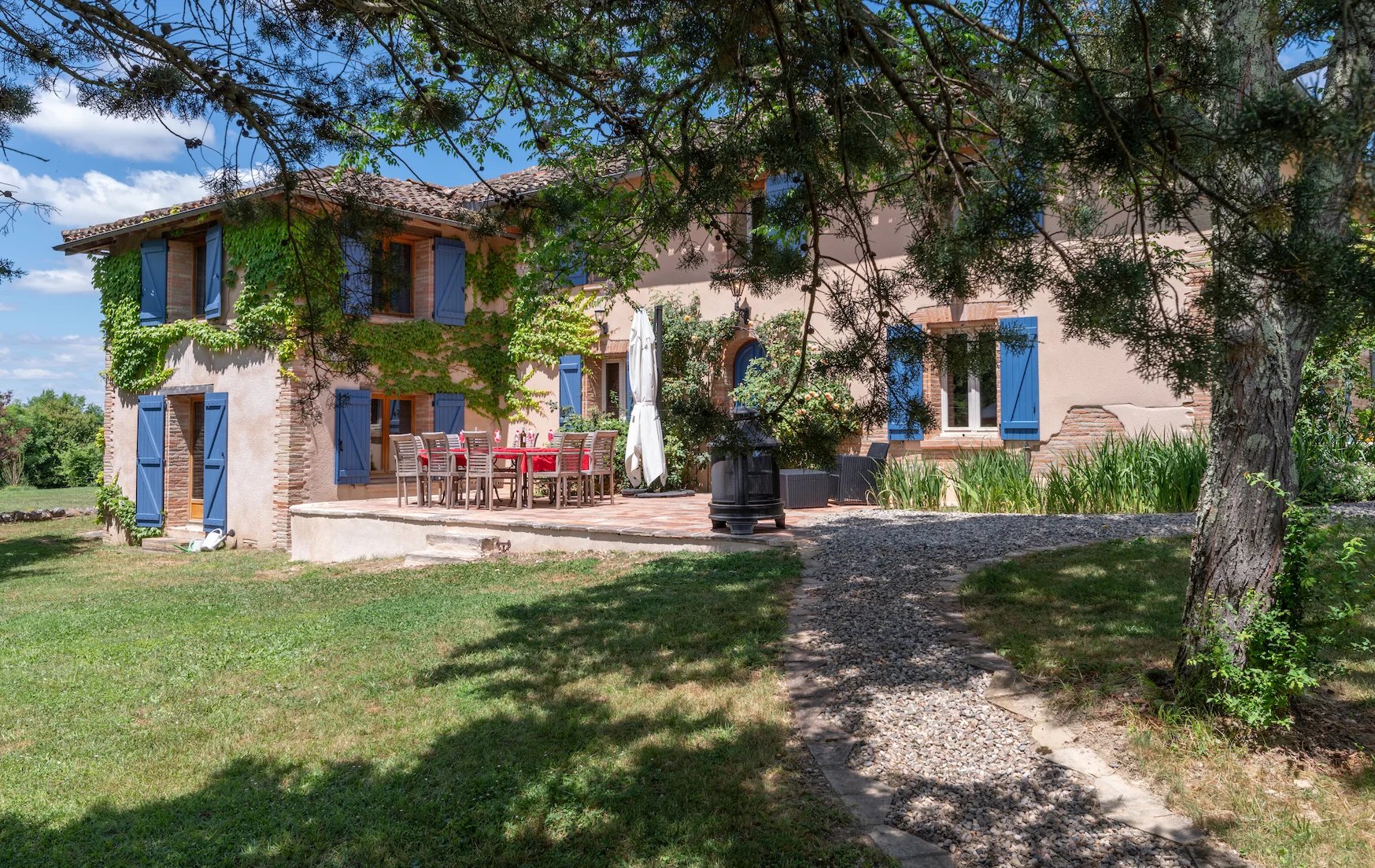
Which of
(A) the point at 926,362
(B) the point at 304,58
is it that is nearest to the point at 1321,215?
(A) the point at 926,362

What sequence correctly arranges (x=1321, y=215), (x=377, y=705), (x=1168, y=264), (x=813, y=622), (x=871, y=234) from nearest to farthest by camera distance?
(x=1321, y=215)
(x=1168, y=264)
(x=377, y=705)
(x=813, y=622)
(x=871, y=234)

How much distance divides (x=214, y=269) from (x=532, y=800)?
12149mm

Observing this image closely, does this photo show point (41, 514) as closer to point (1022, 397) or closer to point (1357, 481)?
point (1022, 397)

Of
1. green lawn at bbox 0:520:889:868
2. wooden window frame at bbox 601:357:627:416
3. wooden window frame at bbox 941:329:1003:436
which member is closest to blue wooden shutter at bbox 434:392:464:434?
wooden window frame at bbox 601:357:627:416

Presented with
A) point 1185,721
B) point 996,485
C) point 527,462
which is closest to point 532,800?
A: point 1185,721

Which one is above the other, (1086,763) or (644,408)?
(644,408)

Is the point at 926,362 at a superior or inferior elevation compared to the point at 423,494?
superior

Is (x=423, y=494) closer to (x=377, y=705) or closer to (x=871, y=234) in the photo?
(x=871, y=234)

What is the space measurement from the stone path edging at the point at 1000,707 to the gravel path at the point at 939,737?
48 millimetres

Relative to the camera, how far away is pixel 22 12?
12.2 ft

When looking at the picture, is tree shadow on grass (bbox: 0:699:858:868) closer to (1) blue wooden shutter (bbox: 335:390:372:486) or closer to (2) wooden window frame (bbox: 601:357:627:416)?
(1) blue wooden shutter (bbox: 335:390:372:486)

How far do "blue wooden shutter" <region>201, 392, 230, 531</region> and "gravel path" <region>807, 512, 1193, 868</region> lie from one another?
9.72 m

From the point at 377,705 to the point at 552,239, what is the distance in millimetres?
2417

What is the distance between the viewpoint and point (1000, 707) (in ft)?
12.9
